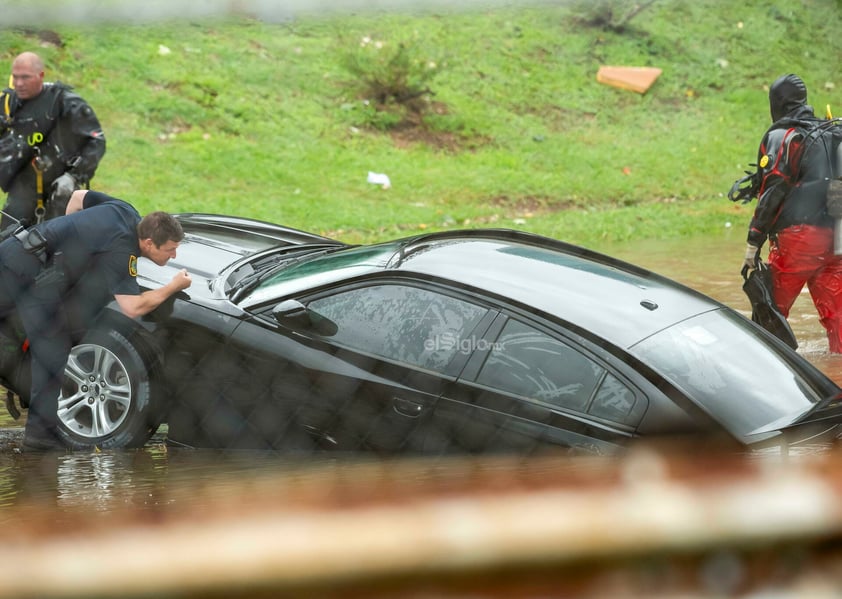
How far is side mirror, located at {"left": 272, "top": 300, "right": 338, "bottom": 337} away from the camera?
4.58 metres

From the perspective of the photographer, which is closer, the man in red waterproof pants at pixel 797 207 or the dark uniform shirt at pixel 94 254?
the dark uniform shirt at pixel 94 254

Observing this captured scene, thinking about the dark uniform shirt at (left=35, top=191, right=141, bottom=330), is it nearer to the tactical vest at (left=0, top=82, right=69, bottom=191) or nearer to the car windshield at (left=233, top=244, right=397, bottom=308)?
the car windshield at (left=233, top=244, right=397, bottom=308)

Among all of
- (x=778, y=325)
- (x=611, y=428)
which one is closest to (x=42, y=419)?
(x=611, y=428)

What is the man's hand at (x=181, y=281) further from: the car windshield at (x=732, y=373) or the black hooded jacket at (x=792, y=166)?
the black hooded jacket at (x=792, y=166)

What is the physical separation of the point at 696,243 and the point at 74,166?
722 centimetres

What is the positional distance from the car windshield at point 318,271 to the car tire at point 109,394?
56cm

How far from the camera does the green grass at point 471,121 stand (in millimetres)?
12719

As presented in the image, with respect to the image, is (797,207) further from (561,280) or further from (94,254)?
(94,254)

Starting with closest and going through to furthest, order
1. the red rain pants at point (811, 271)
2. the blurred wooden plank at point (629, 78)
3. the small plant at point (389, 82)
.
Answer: the red rain pants at point (811, 271) → the small plant at point (389, 82) → the blurred wooden plank at point (629, 78)

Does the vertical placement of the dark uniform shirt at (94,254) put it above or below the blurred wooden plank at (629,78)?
below

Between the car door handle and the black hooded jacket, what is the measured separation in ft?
11.1

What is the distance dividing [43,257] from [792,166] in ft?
14.1

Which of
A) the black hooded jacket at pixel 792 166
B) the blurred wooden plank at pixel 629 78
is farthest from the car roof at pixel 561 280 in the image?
the blurred wooden plank at pixel 629 78

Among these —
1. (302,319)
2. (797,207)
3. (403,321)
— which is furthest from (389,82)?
(403,321)
